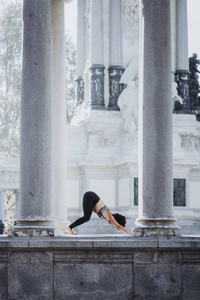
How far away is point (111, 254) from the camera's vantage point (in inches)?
734

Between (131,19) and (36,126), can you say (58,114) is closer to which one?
(36,126)

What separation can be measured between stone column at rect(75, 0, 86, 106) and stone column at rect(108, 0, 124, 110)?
275 centimetres

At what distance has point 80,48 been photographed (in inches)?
1891

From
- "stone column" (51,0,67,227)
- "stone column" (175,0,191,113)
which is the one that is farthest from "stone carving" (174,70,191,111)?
"stone column" (51,0,67,227)

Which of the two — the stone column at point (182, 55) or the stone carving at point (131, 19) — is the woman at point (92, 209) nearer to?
the stone column at point (182, 55)

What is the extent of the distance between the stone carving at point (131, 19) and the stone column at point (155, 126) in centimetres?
2610

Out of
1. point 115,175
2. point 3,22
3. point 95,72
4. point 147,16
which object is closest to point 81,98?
point 95,72

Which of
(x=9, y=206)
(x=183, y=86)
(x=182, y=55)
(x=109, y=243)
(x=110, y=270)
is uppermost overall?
(x=182, y=55)

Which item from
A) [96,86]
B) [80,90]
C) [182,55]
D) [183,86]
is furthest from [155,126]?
[80,90]

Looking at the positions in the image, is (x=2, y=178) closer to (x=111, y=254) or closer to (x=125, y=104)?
(x=125, y=104)

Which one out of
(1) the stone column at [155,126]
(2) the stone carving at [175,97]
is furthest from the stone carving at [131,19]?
(1) the stone column at [155,126]

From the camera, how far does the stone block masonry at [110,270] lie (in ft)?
60.9

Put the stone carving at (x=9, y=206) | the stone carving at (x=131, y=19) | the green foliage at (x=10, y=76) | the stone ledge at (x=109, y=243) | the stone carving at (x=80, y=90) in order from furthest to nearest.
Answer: the stone carving at (x=9, y=206) → the green foliage at (x=10, y=76) → the stone carving at (x=80, y=90) → the stone carving at (x=131, y=19) → the stone ledge at (x=109, y=243)

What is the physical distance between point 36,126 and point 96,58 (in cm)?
2626
